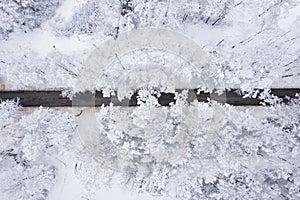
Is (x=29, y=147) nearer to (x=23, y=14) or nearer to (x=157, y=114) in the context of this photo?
(x=157, y=114)

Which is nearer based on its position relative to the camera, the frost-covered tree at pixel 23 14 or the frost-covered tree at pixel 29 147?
the frost-covered tree at pixel 29 147

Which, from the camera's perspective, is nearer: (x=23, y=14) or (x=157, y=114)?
(x=157, y=114)

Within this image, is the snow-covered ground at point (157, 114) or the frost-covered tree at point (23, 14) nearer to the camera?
the snow-covered ground at point (157, 114)

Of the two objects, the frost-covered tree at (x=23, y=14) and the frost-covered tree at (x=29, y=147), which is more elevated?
the frost-covered tree at (x=23, y=14)

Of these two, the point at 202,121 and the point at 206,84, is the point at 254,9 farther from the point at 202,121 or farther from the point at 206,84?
the point at 202,121

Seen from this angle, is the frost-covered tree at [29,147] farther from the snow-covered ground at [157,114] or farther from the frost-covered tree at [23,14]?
the frost-covered tree at [23,14]

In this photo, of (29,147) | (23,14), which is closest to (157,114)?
(29,147)

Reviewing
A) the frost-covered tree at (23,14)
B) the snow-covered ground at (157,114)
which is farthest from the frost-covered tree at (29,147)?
the frost-covered tree at (23,14)

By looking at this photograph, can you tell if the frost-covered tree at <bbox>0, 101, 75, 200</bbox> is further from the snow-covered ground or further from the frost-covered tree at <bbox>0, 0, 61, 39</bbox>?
the frost-covered tree at <bbox>0, 0, 61, 39</bbox>

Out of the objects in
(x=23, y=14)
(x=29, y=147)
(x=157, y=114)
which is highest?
(x=23, y=14)

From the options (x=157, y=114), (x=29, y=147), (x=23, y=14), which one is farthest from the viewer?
(x=23, y=14)

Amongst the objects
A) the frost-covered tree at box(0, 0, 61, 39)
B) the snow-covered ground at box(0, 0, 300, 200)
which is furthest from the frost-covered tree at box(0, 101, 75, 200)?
the frost-covered tree at box(0, 0, 61, 39)
